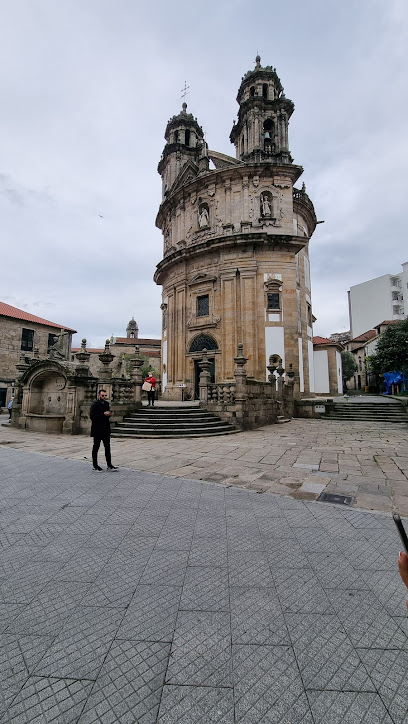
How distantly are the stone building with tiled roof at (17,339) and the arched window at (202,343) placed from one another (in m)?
11.7

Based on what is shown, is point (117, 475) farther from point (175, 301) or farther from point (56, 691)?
point (175, 301)

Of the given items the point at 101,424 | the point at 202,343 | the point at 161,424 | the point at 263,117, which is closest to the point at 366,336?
the point at 263,117

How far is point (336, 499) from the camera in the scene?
14.1ft

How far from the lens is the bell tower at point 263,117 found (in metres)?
23.6

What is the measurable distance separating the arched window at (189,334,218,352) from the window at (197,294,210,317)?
5.61 feet

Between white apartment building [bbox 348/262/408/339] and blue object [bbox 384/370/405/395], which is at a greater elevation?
white apartment building [bbox 348/262/408/339]

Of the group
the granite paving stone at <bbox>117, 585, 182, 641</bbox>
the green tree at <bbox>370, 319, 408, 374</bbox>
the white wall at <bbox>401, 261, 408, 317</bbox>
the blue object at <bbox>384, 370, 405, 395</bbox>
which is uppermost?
the white wall at <bbox>401, 261, 408, 317</bbox>

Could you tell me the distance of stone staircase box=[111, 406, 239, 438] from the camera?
10844mm

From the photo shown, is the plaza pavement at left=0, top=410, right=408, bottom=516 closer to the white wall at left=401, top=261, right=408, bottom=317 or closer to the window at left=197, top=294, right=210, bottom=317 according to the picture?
the window at left=197, top=294, right=210, bottom=317

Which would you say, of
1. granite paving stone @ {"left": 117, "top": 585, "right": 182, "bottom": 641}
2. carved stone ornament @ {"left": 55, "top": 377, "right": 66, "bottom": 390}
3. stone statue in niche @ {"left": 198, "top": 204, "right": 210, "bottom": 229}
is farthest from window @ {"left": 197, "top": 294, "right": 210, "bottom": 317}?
granite paving stone @ {"left": 117, "top": 585, "right": 182, "bottom": 641}

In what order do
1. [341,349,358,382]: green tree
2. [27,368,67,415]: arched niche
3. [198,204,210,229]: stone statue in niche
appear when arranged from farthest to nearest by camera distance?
[341,349,358,382]: green tree → [198,204,210,229]: stone statue in niche → [27,368,67,415]: arched niche

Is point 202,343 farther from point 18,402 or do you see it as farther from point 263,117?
point 263,117

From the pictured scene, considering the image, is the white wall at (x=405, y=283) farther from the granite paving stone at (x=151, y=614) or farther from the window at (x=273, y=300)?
the granite paving stone at (x=151, y=614)

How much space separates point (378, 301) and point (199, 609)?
54658 millimetres
